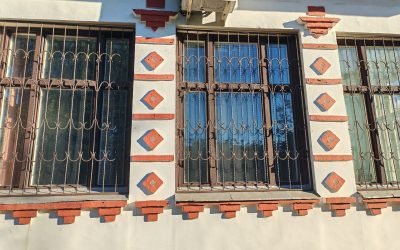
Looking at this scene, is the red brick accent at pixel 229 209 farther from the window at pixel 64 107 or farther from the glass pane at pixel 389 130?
the glass pane at pixel 389 130

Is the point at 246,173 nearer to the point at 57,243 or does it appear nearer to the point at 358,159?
the point at 358,159

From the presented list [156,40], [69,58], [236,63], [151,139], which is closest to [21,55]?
[69,58]

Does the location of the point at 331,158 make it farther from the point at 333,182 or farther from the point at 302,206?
the point at 302,206

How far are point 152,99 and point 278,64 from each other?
5.43 ft

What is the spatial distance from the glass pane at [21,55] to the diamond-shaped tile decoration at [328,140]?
11.3 ft

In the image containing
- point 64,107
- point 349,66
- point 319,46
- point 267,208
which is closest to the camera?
point 267,208

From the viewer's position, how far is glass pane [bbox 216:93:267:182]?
3.94 metres

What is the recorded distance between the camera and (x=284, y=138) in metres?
4.05

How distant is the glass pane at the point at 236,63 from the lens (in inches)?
164

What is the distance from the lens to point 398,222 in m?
3.75

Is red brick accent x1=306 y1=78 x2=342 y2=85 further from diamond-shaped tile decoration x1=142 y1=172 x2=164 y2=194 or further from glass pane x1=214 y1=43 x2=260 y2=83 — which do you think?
diamond-shaped tile decoration x1=142 y1=172 x2=164 y2=194

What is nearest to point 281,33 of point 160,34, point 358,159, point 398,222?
point 160,34

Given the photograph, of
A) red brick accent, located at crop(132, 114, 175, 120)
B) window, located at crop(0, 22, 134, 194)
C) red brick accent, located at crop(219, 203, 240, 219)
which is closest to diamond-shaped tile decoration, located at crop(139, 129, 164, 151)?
red brick accent, located at crop(132, 114, 175, 120)

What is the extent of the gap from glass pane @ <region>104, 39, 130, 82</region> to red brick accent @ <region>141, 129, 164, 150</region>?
0.78 meters
